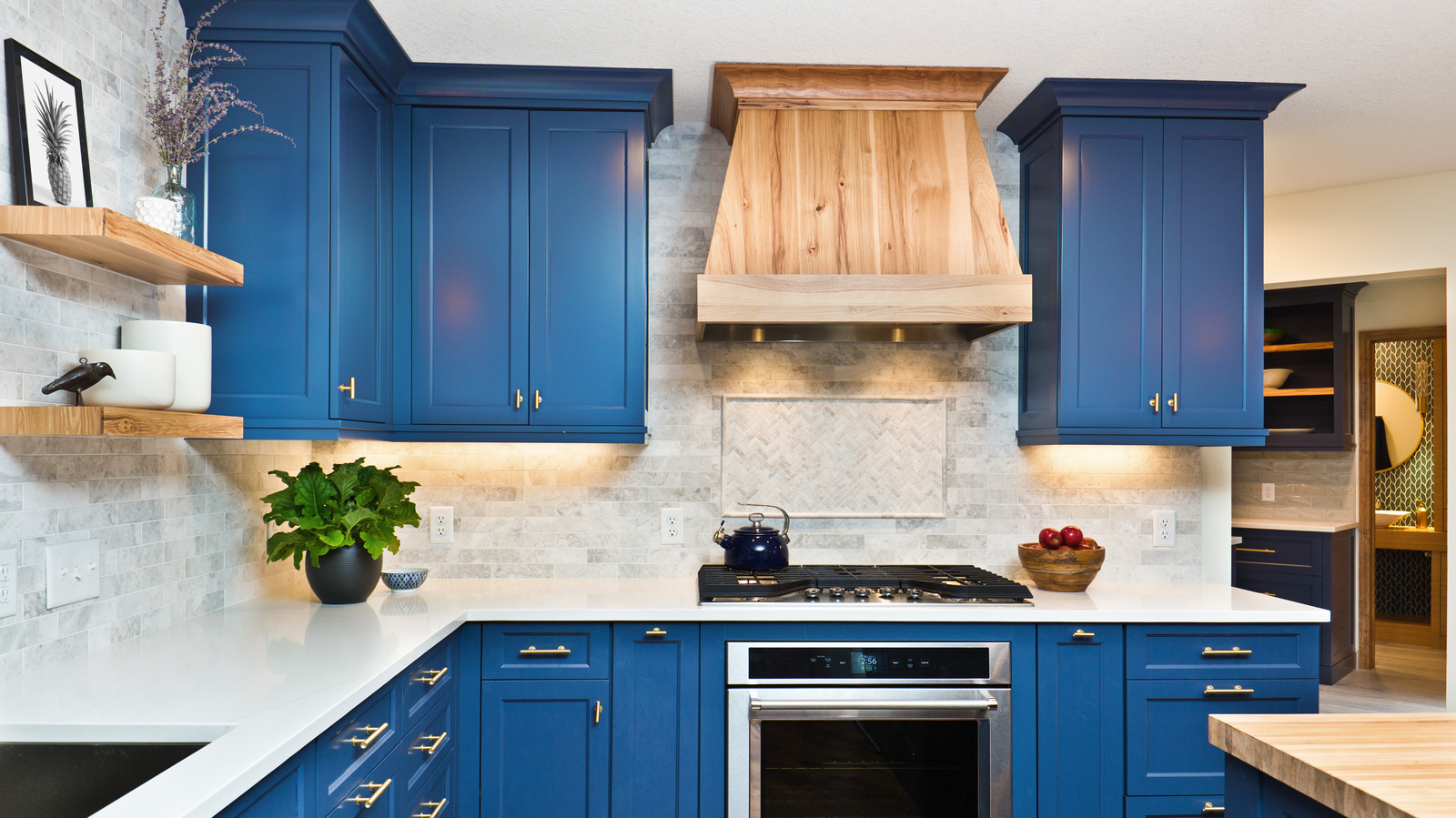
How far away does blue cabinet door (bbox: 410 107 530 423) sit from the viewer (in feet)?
8.69

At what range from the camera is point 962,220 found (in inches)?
105

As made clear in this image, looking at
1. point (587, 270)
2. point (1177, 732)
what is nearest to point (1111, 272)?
point (1177, 732)

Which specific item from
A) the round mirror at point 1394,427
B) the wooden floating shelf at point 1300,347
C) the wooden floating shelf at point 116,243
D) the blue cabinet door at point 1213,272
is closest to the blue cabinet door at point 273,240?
the wooden floating shelf at point 116,243

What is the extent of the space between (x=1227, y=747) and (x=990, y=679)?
0.95m

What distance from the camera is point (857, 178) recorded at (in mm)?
2680

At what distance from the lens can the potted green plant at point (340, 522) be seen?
7.51 feet

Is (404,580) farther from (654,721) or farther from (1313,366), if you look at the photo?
(1313,366)

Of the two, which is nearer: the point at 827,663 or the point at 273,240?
the point at 273,240

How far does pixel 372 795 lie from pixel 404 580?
101 cm

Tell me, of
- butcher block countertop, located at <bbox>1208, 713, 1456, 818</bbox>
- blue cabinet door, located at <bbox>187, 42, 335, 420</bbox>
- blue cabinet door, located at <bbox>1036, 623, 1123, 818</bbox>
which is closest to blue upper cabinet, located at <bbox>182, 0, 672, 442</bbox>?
blue cabinet door, located at <bbox>187, 42, 335, 420</bbox>

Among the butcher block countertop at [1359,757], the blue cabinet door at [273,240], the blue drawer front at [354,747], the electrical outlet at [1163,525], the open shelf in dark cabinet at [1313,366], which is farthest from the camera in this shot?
the open shelf in dark cabinet at [1313,366]

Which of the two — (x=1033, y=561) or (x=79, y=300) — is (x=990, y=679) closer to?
(x=1033, y=561)

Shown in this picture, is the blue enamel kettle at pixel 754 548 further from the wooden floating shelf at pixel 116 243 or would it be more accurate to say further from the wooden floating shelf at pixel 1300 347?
the wooden floating shelf at pixel 1300 347

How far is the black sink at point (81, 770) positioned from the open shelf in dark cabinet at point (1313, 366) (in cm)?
567
